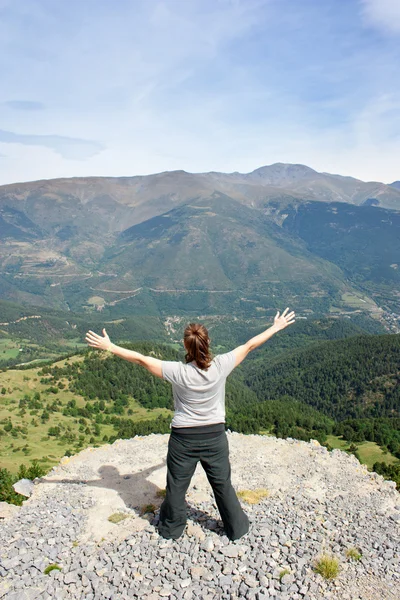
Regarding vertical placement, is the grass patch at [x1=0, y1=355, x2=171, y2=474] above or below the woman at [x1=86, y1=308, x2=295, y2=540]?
below

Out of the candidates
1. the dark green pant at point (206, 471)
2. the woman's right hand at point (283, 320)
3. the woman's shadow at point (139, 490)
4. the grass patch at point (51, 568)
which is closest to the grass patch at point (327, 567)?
the dark green pant at point (206, 471)

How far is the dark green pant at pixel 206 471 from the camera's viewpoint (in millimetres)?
8375

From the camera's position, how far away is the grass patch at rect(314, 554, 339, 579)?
26.6 ft

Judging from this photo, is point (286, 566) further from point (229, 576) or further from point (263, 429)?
point (263, 429)

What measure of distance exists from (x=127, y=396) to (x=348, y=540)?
79.0 m

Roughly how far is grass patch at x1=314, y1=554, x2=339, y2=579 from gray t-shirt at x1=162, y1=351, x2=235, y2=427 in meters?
3.60

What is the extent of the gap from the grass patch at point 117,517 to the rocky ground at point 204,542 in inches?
4.5

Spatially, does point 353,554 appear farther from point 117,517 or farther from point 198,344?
point 117,517

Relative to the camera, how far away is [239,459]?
53.8ft

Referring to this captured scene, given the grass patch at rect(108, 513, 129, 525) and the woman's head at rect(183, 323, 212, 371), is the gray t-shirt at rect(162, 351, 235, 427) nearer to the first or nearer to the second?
the woman's head at rect(183, 323, 212, 371)

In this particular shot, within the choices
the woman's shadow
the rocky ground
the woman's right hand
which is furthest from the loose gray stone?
the woman's right hand

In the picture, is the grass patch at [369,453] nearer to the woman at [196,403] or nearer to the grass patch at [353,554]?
the grass patch at [353,554]

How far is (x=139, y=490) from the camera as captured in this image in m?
13.1

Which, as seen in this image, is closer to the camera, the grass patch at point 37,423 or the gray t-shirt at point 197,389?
the gray t-shirt at point 197,389
